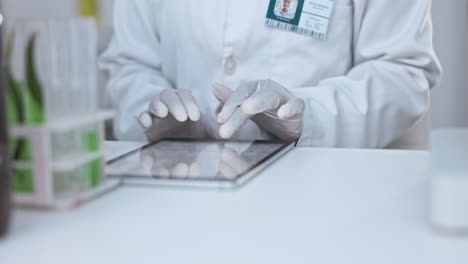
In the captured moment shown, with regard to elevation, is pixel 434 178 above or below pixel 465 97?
above

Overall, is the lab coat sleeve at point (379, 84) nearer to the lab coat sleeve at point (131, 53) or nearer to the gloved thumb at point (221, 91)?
the gloved thumb at point (221, 91)

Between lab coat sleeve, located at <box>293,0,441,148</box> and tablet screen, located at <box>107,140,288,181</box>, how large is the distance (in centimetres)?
28

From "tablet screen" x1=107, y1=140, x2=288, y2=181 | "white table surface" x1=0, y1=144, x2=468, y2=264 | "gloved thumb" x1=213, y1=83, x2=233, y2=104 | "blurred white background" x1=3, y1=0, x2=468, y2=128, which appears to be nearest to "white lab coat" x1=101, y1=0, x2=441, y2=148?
"gloved thumb" x1=213, y1=83, x2=233, y2=104

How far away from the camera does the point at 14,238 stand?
23.4 inches

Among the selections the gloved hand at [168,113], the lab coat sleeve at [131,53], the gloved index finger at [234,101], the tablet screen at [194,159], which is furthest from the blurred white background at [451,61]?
the tablet screen at [194,159]

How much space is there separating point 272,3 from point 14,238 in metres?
0.91

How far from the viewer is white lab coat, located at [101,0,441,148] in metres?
1.34

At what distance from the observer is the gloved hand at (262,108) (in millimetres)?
1055

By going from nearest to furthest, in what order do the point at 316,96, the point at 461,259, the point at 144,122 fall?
1. the point at 461,259
2. the point at 144,122
3. the point at 316,96

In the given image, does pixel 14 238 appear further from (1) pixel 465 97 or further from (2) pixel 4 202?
(1) pixel 465 97

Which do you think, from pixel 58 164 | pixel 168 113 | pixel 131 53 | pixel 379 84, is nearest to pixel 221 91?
pixel 168 113

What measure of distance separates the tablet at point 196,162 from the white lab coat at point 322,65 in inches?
9.9

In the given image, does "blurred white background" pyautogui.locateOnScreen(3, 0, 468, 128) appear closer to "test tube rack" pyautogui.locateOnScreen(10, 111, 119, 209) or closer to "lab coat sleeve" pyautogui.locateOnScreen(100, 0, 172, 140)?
"lab coat sleeve" pyautogui.locateOnScreen(100, 0, 172, 140)

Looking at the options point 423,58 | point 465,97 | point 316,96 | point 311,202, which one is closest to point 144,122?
point 316,96
